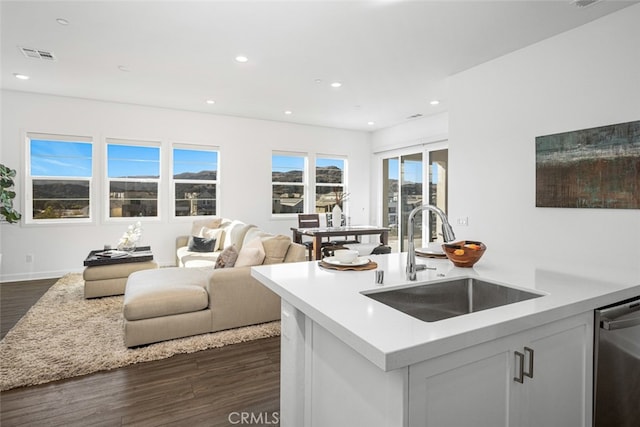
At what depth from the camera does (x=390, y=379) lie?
0.92m

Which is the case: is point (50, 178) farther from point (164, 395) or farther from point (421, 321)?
point (421, 321)

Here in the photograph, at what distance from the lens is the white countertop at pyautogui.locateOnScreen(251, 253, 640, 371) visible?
89 centimetres

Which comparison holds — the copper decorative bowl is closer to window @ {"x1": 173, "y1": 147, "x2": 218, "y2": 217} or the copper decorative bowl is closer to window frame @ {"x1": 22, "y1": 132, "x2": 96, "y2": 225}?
window @ {"x1": 173, "y1": 147, "x2": 218, "y2": 217}

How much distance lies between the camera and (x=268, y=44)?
11.2ft

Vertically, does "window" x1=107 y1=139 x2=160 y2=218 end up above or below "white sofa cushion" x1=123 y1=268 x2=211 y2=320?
above

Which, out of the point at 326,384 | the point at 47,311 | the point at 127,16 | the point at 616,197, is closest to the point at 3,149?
the point at 47,311

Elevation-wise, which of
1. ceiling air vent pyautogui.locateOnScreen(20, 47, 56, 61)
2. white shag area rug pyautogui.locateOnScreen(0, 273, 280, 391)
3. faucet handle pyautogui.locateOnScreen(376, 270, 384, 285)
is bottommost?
white shag area rug pyautogui.locateOnScreen(0, 273, 280, 391)

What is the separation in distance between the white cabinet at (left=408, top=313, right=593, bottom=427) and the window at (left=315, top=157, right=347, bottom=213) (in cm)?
617

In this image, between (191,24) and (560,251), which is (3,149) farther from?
(560,251)

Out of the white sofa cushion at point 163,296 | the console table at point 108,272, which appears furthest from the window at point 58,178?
the white sofa cushion at point 163,296

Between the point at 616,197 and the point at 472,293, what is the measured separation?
2114 millimetres

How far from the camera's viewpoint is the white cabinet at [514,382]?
93 centimetres

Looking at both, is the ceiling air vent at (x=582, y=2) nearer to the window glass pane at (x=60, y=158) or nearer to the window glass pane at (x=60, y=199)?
the window glass pane at (x=60, y=158)

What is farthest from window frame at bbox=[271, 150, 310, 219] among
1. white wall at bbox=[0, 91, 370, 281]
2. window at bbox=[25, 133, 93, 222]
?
window at bbox=[25, 133, 93, 222]
